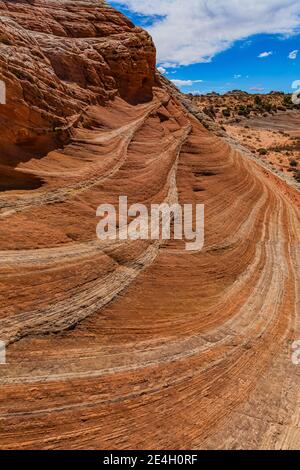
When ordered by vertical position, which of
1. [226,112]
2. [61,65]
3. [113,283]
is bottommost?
[113,283]

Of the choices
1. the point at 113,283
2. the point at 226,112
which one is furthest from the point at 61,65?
the point at 226,112

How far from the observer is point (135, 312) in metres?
7.49

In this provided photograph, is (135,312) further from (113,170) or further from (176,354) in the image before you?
(113,170)

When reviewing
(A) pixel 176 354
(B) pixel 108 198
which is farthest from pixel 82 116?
(A) pixel 176 354

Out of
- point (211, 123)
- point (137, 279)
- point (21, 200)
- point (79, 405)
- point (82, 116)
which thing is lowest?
point (79, 405)

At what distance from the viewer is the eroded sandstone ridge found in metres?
5.64

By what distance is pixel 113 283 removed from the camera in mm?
7773

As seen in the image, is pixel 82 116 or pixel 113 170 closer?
pixel 113 170

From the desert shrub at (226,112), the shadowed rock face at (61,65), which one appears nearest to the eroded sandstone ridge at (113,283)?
the shadowed rock face at (61,65)

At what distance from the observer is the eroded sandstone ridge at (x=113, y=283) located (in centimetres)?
564

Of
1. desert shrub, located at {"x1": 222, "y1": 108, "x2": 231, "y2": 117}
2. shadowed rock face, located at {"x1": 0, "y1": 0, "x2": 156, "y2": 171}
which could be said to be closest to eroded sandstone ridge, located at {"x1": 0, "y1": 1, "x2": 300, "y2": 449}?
shadowed rock face, located at {"x1": 0, "y1": 0, "x2": 156, "y2": 171}

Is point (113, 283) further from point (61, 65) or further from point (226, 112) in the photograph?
point (226, 112)

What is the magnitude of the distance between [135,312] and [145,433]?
2375mm

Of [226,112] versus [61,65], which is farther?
[226,112]
